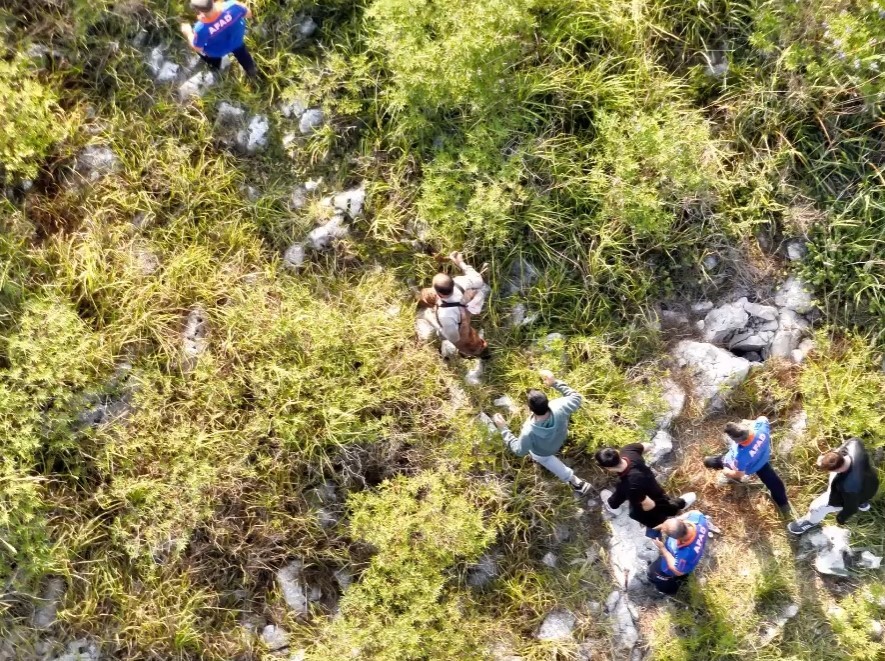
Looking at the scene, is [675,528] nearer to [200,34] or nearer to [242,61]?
Answer: [242,61]

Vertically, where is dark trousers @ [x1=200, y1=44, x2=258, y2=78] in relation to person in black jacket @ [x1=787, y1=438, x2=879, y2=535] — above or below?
above

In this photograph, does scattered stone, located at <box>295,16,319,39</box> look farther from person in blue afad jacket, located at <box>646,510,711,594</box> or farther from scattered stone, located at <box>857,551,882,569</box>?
scattered stone, located at <box>857,551,882,569</box>

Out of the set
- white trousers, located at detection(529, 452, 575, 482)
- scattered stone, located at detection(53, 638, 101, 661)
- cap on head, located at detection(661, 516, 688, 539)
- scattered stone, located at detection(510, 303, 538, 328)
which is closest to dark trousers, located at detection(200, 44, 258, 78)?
scattered stone, located at detection(510, 303, 538, 328)

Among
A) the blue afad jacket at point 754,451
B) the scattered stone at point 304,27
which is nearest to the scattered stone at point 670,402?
the blue afad jacket at point 754,451

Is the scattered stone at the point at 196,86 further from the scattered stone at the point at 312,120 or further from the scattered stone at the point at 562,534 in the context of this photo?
the scattered stone at the point at 562,534

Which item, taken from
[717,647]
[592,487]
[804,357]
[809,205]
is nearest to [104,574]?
[592,487]

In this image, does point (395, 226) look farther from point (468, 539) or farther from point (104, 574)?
point (104, 574)
